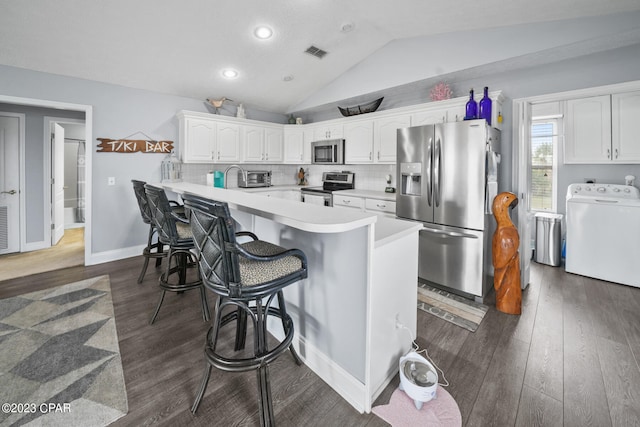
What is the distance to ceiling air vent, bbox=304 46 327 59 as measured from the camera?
3.66m

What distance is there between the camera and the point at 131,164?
4016 mm

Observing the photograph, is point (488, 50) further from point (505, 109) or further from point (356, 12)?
point (356, 12)

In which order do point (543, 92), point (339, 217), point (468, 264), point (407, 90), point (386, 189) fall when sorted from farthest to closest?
point (386, 189)
point (407, 90)
point (543, 92)
point (468, 264)
point (339, 217)

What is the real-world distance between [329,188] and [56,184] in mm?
4514

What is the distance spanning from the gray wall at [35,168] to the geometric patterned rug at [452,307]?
567cm

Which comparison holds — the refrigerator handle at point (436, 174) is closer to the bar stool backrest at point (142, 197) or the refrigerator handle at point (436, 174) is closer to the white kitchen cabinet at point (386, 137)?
the white kitchen cabinet at point (386, 137)

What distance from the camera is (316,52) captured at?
12.3 ft

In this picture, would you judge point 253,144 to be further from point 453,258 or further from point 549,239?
point 549,239

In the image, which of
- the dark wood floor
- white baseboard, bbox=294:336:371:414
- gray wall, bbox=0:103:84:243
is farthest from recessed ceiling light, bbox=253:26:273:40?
gray wall, bbox=0:103:84:243

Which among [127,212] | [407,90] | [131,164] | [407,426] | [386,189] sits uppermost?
[407,90]

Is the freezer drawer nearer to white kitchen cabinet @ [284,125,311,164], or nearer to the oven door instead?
the oven door

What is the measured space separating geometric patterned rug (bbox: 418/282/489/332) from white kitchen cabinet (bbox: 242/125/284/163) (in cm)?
337

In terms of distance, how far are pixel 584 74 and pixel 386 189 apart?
242 cm

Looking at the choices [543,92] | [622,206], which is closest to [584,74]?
[543,92]
